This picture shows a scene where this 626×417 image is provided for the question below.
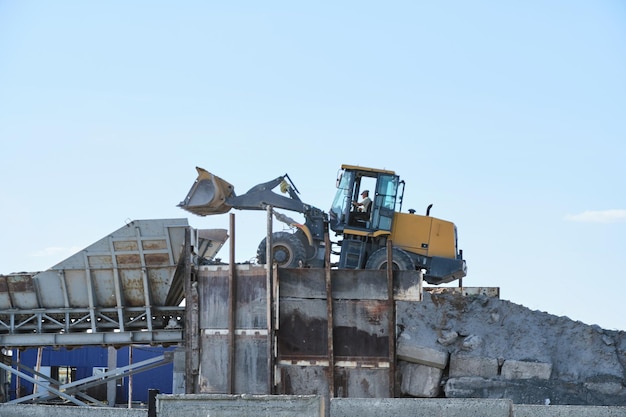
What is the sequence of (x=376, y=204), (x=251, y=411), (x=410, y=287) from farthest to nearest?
1. (x=376, y=204)
2. (x=410, y=287)
3. (x=251, y=411)

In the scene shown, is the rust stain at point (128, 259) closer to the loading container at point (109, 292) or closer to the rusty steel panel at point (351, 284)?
the loading container at point (109, 292)

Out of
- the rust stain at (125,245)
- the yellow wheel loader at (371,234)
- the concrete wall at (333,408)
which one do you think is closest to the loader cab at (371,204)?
the yellow wheel loader at (371,234)

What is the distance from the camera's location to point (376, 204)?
21453 mm

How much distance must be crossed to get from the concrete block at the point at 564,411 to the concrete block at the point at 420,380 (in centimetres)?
847

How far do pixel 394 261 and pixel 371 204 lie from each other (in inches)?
65.2

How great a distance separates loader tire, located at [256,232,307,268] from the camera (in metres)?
21.0

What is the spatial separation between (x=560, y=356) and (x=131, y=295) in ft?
31.0

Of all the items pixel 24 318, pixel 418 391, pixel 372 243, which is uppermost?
pixel 372 243

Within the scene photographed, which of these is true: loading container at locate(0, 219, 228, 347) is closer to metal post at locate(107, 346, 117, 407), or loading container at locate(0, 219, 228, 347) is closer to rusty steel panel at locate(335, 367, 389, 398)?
rusty steel panel at locate(335, 367, 389, 398)

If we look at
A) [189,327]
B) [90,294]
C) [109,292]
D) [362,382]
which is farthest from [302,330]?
[90,294]

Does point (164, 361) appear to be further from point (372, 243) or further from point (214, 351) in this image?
point (372, 243)

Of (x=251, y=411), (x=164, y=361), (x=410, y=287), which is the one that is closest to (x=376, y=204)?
(x=410, y=287)

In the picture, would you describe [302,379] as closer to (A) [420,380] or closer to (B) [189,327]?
(A) [420,380]

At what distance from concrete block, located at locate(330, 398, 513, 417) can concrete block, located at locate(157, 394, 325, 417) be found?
1.56 ft
